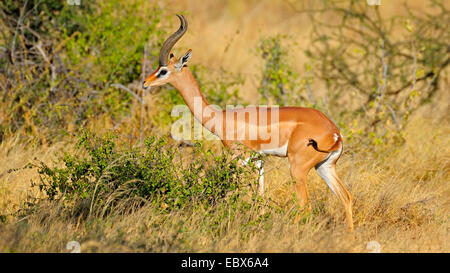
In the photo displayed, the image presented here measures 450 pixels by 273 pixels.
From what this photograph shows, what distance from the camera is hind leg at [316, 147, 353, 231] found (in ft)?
17.6

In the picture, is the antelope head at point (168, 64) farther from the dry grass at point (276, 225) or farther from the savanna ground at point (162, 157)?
the dry grass at point (276, 225)

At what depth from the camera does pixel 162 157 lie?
5.35 metres

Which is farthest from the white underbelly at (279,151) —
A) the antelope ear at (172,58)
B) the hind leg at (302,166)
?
the antelope ear at (172,58)

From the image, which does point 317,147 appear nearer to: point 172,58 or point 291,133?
point 291,133

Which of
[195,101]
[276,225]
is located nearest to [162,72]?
[195,101]

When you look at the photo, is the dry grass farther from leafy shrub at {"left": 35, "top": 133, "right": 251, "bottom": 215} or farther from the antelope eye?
the antelope eye

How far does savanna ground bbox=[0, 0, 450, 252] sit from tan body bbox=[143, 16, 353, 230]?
25 cm

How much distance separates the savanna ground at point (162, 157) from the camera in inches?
190

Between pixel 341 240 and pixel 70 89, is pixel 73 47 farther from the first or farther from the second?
pixel 341 240

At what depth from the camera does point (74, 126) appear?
25.1 ft

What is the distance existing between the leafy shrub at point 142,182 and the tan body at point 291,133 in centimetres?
40

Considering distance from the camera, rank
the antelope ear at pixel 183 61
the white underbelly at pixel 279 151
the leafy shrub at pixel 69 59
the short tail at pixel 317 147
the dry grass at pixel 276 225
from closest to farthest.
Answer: the dry grass at pixel 276 225 < the short tail at pixel 317 147 < the white underbelly at pixel 279 151 < the antelope ear at pixel 183 61 < the leafy shrub at pixel 69 59

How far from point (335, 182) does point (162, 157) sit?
1.66 m

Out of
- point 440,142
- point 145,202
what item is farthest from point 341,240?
point 440,142
